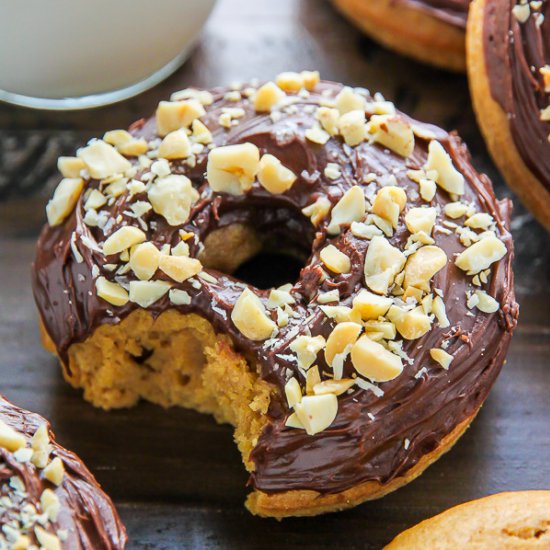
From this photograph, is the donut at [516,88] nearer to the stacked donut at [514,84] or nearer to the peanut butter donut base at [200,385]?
the stacked donut at [514,84]

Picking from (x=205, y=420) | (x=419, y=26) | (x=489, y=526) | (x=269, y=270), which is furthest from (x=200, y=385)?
(x=419, y=26)

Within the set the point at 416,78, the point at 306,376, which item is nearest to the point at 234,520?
the point at 306,376

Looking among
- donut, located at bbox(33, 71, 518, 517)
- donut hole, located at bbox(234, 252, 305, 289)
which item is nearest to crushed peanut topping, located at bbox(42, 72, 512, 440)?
donut, located at bbox(33, 71, 518, 517)

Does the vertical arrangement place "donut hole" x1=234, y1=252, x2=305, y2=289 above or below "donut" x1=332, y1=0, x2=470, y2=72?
below

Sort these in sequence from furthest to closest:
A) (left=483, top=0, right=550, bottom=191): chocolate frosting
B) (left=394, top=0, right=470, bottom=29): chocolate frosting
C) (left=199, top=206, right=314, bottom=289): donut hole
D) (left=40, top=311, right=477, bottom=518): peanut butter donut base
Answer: (left=394, top=0, right=470, bottom=29): chocolate frosting → (left=483, top=0, right=550, bottom=191): chocolate frosting → (left=199, top=206, right=314, bottom=289): donut hole → (left=40, top=311, right=477, bottom=518): peanut butter donut base

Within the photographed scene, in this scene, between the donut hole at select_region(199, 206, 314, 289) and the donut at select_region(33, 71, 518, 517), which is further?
the donut hole at select_region(199, 206, 314, 289)

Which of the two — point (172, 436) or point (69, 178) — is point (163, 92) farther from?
point (172, 436)

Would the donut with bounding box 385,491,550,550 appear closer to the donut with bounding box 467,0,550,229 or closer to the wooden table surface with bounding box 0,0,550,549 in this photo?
the wooden table surface with bounding box 0,0,550,549
